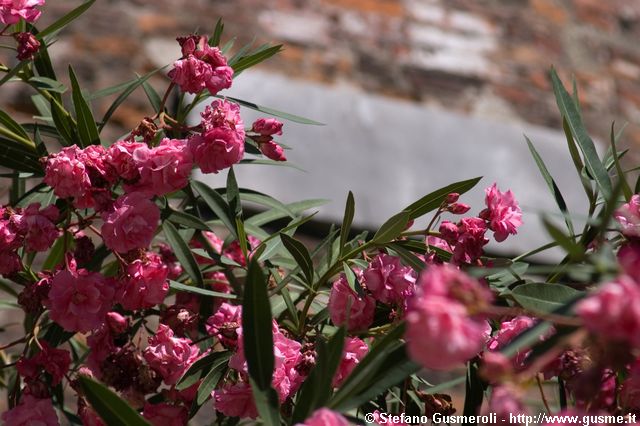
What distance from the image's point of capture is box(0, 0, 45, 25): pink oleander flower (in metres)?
1.07

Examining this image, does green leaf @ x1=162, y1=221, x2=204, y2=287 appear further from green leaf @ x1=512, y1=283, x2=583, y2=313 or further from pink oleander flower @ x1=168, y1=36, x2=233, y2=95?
green leaf @ x1=512, y1=283, x2=583, y2=313

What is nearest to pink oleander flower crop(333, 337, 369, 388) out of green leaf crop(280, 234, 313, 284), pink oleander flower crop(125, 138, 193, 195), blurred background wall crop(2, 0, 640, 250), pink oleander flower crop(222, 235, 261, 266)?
green leaf crop(280, 234, 313, 284)

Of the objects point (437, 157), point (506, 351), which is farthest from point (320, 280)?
point (437, 157)

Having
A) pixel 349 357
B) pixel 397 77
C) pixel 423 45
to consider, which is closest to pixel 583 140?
pixel 349 357

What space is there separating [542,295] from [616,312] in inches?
12.3

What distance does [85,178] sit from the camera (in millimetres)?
985

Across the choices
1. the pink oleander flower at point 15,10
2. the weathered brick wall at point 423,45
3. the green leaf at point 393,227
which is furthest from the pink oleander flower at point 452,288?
the weathered brick wall at point 423,45

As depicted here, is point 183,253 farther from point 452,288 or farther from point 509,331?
point 452,288

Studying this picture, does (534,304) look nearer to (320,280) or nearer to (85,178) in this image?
(320,280)

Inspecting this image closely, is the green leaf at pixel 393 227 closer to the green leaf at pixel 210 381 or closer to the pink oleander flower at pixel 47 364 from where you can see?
the green leaf at pixel 210 381

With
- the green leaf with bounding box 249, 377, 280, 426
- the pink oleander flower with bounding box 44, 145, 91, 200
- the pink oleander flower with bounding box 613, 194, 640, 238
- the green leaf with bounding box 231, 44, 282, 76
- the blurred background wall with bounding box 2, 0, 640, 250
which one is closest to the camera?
the green leaf with bounding box 249, 377, 280, 426

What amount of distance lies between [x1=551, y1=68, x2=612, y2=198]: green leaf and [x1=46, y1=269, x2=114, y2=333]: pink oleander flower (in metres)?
0.49

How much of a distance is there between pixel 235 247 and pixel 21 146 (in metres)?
0.28

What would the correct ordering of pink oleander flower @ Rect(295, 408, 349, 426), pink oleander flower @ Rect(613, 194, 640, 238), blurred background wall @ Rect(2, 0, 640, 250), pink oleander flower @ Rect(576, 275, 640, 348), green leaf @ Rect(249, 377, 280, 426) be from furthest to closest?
blurred background wall @ Rect(2, 0, 640, 250) → pink oleander flower @ Rect(613, 194, 640, 238) → green leaf @ Rect(249, 377, 280, 426) → pink oleander flower @ Rect(295, 408, 349, 426) → pink oleander flower @ Rect(576, 275, 640, 348)
